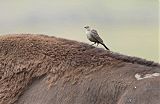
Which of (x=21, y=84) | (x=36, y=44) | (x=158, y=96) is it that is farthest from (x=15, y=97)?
(x=158, y=96)

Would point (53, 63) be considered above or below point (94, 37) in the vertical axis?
below

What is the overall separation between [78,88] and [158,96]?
0.90 metres

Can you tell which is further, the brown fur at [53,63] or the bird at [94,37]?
the bird at [94,37]

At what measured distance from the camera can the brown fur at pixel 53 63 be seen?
646 cm

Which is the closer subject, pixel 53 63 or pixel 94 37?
pixel 53 63

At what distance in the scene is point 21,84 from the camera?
6.74m

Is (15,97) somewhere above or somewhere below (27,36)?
below

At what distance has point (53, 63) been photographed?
6.70 m

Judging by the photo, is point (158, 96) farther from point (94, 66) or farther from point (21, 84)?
point (21, 84)

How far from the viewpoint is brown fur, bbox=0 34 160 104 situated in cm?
646

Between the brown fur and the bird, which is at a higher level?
the bird

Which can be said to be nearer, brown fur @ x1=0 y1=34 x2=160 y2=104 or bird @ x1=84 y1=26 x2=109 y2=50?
brown fur @ x1=0 y1=34 x2=160 y2=104

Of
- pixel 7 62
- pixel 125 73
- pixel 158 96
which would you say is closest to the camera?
pixel 158 96

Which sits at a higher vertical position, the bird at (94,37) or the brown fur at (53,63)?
the bird at (94,37)
